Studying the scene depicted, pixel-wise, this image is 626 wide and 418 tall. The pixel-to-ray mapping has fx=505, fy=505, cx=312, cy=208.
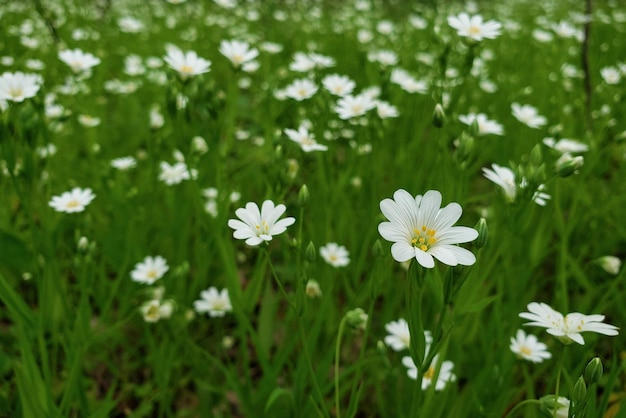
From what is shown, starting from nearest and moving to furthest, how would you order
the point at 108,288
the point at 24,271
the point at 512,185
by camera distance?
the point at 512,185
the point at 24,271
the point at 108,288

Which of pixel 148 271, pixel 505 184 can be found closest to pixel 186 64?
pixel 148 271

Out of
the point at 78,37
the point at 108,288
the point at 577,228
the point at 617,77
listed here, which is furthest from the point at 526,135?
the point at 78,37

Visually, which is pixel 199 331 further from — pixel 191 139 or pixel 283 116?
pixel 283 116

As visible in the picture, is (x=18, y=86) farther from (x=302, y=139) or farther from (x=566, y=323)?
(x=566, y=323)

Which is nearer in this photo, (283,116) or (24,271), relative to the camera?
(24,271)

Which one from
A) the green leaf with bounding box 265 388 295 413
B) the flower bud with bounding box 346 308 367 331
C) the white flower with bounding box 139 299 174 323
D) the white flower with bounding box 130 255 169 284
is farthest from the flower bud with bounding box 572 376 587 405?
the white flower with bounding box 130 255 169 284

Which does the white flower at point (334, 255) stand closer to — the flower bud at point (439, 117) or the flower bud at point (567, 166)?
the flower bud at point (439, 117)

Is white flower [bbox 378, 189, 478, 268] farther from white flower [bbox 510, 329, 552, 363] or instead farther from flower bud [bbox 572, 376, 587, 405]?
white flower [bbox 510, 329, 552, 363]
